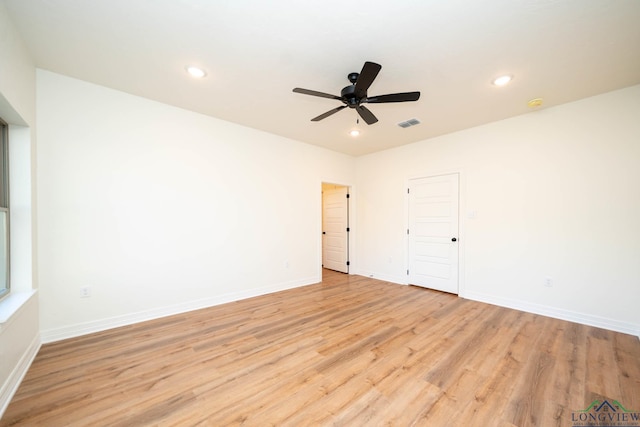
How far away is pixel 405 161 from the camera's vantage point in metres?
4.93

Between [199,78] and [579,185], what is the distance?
4.77 m

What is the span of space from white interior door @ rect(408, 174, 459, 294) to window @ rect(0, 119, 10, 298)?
5.24 metres

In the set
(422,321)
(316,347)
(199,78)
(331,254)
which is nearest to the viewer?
(316,347)

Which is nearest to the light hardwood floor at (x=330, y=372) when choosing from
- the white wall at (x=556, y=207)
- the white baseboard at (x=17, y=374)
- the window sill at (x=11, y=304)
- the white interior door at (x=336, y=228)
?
the white baseboard at (x=17, y=374)

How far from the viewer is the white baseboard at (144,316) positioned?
102 inches

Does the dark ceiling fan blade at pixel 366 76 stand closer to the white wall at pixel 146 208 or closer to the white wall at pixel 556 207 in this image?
the white wall at pixel 556 207

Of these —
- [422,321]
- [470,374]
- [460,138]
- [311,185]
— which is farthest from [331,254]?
[470,374]

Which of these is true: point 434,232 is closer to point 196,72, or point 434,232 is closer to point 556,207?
point 556,207

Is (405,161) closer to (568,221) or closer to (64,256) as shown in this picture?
(568,221)

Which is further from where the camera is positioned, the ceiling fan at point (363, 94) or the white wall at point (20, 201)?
the ceiling fan at point (363, 94)

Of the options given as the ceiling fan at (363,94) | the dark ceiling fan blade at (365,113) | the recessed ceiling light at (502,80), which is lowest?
the dark ceiling fan blade at (365,113)

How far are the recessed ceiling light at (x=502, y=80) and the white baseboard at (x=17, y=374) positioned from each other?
16.3ft

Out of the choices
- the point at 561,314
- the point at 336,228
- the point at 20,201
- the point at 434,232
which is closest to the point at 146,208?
the point at 20,201

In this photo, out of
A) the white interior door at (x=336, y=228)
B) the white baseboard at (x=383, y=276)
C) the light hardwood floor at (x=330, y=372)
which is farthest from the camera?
the white interior door at (x=336, y=228)
